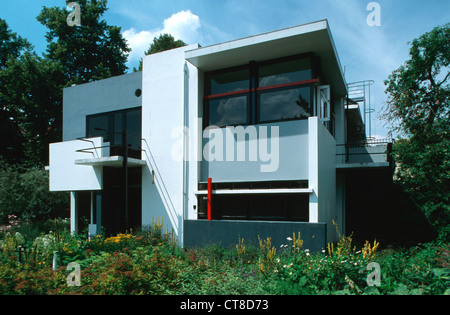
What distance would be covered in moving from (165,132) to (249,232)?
4.76 meters

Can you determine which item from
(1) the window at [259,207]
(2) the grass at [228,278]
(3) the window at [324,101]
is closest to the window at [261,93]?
(3) the window at [324,101]

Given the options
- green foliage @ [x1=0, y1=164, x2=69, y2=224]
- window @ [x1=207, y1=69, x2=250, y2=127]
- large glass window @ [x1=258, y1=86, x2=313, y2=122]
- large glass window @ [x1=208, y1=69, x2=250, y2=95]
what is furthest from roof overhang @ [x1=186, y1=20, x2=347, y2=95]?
green foliage @ [x1=0, y1=164, x2=69, y2=224]

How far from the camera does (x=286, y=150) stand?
Result: 30.8ft

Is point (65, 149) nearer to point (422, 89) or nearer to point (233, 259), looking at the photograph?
point (233, 259)

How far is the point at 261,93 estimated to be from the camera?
993cm

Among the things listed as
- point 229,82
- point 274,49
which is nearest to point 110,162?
point 229,82

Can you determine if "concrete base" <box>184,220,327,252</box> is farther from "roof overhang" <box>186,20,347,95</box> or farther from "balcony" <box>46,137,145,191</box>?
"roof overhang" <box>186,20,347,95</box>

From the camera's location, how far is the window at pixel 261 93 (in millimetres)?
9414

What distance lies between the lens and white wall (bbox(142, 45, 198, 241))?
10.8 meters

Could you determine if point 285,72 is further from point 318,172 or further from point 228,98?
point 318,172

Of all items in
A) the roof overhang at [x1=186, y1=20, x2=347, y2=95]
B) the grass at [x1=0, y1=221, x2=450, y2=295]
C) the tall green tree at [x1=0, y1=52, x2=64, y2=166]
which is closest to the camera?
the grass at [x1=0, y1=221, x2=450, y2=295]

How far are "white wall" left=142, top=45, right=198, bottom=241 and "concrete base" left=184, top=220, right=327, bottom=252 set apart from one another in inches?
37.4

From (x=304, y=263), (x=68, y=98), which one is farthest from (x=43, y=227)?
(x=304, y=263)

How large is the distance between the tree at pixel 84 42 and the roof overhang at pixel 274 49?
15450 mm
